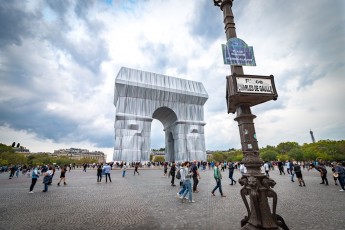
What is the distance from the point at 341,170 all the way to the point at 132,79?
33.9 metres

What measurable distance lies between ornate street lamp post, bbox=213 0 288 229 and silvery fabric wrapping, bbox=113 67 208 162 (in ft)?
104

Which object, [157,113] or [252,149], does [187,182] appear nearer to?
[252,149]

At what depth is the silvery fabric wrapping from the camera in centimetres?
3441

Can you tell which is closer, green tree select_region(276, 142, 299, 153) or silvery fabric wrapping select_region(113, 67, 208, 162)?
silvery fabric wrapping select_region(113, 67, 208, 162)

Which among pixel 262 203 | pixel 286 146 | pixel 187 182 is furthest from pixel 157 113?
pixel 286 146

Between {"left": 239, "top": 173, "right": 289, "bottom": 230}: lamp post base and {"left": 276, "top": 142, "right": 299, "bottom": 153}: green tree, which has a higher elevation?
{"left": 276, "top": 142, "right": 299, "bottom": 153}: green tree

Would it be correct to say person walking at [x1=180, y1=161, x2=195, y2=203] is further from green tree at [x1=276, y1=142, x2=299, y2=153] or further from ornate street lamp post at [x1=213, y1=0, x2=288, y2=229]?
green tree at [x1=276, y1=142, x2=299, y2=153]

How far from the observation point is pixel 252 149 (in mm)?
3434

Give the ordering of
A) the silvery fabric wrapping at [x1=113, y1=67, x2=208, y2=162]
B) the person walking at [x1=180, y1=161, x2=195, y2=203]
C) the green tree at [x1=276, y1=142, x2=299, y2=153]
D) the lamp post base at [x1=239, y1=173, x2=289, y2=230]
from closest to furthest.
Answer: the lamp post base at [x1=239, y1=173, x2=289, y2=230] < the person walking at [x1=180, y1=161, x2=195, y2=203] < the silvery fabric wrapping at [x1=113, y1=67, x2=208, y2=162] < the green tree at [x1=276, y1=142, x2=299, y2=153]

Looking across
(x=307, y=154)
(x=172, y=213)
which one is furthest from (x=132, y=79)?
(x=307, y=154)

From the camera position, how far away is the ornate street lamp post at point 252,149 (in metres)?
3.13

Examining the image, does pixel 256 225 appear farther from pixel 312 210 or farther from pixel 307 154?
pixel 307 154

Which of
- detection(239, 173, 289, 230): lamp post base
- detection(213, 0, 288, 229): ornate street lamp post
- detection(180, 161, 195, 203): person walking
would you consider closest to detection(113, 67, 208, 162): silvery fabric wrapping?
detection(180, 161, 195, 203): person walking

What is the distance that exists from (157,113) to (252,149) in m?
41.2
